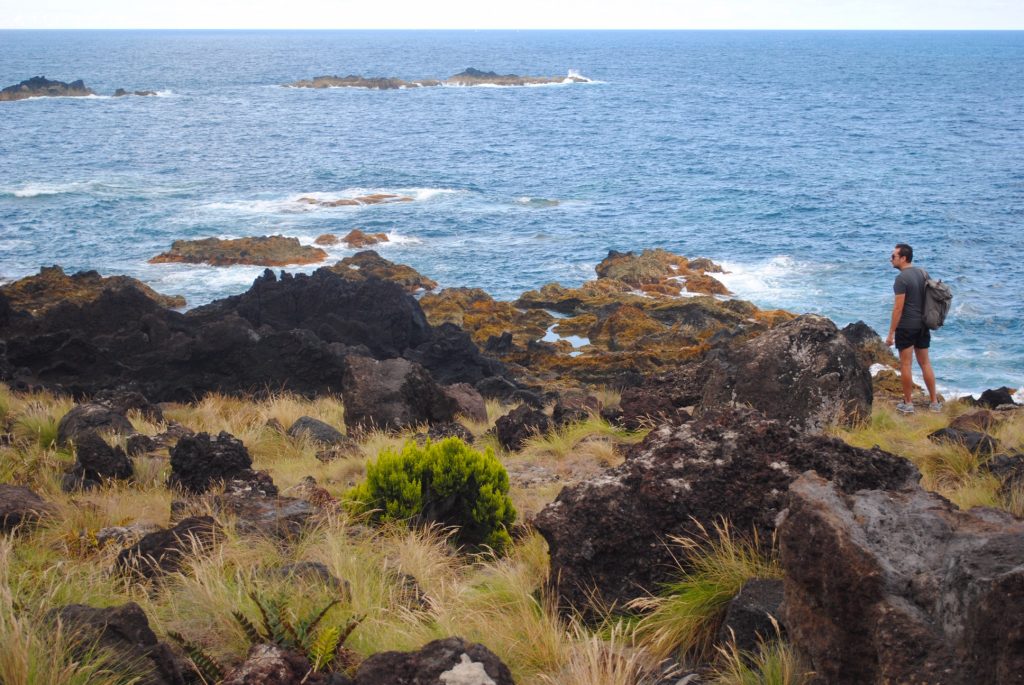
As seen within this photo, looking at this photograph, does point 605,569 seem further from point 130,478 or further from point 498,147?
point 498,147

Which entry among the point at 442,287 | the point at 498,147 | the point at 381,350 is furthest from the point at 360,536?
the point at 498,147

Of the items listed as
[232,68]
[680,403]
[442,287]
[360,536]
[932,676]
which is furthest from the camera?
[232,68]

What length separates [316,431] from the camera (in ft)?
41.5

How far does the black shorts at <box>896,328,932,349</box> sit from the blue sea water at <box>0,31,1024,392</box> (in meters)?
13.5

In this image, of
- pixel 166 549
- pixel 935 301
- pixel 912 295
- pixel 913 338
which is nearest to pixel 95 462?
pixel 166 549

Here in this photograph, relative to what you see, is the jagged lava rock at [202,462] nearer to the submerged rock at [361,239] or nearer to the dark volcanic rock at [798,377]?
the dark volcanic rock at [798,377]

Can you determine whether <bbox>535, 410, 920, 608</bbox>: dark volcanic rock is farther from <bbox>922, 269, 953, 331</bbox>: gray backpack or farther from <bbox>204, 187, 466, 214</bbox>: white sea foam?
<bbox>204, 187, 466, 214</bbox>: white sea foam

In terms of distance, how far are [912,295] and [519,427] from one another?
598cm

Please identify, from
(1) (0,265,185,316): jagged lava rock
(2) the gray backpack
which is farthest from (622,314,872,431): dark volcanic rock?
(1) (0,265,185,316): jagged lava rock

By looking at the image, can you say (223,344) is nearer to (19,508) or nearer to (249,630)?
(19,508)

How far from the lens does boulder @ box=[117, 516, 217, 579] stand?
608cm

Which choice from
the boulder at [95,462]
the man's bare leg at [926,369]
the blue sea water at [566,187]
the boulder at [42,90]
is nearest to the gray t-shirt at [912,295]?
the man's bare leg at [926,369]

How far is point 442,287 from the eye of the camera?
35.0 meters

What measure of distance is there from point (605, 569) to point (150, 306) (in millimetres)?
17526
